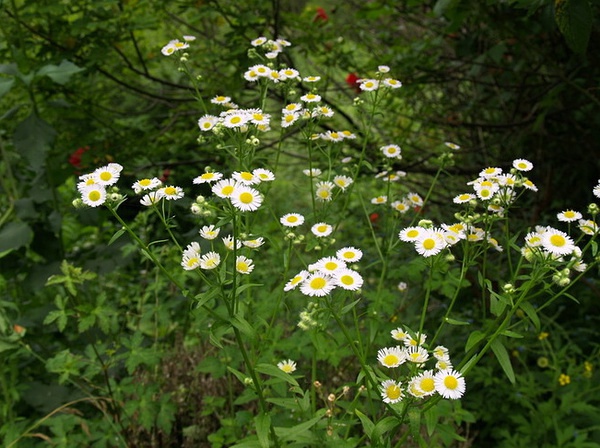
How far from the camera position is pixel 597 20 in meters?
2.40

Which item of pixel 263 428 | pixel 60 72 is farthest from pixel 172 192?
pixel 60 72

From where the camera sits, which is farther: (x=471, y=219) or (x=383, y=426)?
(x=471, y=219)

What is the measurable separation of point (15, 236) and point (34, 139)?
36 centimetres

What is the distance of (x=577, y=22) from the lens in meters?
1.60

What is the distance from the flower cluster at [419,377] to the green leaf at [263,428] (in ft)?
0.80

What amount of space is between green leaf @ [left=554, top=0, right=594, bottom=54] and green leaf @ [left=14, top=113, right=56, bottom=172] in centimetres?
173

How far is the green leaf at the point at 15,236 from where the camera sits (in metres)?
2.05

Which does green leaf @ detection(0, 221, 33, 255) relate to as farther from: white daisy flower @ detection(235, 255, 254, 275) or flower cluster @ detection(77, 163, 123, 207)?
white daisy flower @ detection(235, 255, 254, 275)

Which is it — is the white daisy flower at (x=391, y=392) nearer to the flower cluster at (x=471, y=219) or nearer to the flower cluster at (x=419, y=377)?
the flower cluster at (x=419, y=377)

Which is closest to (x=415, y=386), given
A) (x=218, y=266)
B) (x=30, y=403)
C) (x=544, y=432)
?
(x=218, y=266)

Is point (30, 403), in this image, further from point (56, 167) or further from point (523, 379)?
point (523, 379)

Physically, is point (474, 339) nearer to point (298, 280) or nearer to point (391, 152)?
point (298, 280)

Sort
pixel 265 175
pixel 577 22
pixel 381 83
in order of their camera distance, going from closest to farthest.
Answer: pixel 265 175
pixel 577 22
pixel 381 83

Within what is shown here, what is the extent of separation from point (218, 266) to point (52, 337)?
1.39m
